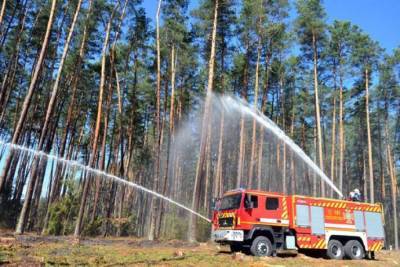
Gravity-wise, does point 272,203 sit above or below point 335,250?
above

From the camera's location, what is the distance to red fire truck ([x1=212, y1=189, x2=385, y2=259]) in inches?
597

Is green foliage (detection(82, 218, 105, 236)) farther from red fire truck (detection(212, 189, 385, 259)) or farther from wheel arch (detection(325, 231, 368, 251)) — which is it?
wheel arch (detection(325, 231, 368, 251))

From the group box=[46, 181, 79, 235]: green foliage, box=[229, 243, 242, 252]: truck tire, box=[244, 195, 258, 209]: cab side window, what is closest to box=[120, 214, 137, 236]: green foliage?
box=[46, 181, 79, 235]: green foliage

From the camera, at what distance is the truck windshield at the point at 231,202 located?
1545 centimetres

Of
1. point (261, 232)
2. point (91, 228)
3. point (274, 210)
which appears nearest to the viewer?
point (261, 232)

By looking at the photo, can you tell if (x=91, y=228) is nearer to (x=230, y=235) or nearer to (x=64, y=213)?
(x=64, y=213)

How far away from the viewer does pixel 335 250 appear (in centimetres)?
1716

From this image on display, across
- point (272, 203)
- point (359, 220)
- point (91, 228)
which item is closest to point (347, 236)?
point (359, 220)

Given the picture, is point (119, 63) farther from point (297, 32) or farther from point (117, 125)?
point (297, 32)

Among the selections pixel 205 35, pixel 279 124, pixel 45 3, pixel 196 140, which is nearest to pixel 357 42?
pixel 279 124

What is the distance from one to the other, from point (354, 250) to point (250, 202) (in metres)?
6.58

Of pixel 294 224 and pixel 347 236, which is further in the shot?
pixel 347 236

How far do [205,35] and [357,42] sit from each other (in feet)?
56.9

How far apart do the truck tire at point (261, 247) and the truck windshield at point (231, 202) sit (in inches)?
63.7
